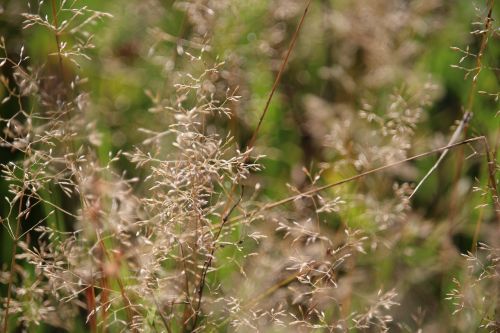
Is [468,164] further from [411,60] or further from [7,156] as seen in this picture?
[7,156]

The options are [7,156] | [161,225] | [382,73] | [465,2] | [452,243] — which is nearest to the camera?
[161,225]

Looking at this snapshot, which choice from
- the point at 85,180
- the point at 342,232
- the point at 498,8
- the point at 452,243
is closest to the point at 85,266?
the point at 85,180

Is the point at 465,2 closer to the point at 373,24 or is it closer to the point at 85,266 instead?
the point at 373,24

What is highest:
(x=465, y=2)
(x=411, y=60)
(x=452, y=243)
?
(x=465, y=2)

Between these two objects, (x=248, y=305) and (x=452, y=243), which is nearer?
(x=248, y=305)

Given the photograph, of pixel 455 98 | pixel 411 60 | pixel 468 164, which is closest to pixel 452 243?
pixel 468 164

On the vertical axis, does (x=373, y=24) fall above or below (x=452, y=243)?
above

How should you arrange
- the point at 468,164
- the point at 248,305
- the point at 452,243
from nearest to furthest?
the point at 248,305, the point at 452,243, the point at 468,164
